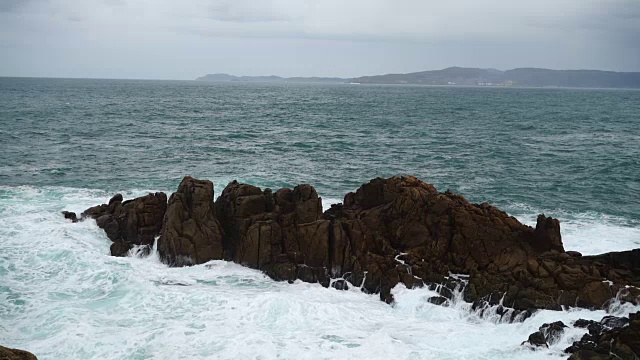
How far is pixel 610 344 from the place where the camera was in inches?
666

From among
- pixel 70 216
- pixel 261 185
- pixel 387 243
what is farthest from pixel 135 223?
pixel 261 185

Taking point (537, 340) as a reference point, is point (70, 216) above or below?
above

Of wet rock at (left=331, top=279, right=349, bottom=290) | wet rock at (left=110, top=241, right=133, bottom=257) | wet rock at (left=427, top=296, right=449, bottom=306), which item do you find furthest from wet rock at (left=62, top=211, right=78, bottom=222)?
wet rock at (left=427, top=296, right=449, bottom=306)

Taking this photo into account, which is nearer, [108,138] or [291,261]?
[291,261]

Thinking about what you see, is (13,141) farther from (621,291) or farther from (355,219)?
(621,291)

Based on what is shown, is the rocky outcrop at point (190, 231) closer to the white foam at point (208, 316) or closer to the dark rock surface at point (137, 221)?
the white foam at point (208, 316)

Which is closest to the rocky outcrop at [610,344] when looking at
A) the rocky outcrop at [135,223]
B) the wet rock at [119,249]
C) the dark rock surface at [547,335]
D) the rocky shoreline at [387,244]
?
the dark rock surface at [547,335]

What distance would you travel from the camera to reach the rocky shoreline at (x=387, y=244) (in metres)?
21.6

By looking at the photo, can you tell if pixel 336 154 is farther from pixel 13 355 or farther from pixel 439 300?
pixel 13 355

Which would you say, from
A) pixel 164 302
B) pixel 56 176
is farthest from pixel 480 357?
pixel 56 176

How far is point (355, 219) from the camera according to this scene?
25.4 meters

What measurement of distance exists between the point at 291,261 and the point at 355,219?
11.1 ft

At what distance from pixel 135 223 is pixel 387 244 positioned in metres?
11.8

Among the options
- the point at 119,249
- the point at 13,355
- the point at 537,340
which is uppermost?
the point at 13,355
